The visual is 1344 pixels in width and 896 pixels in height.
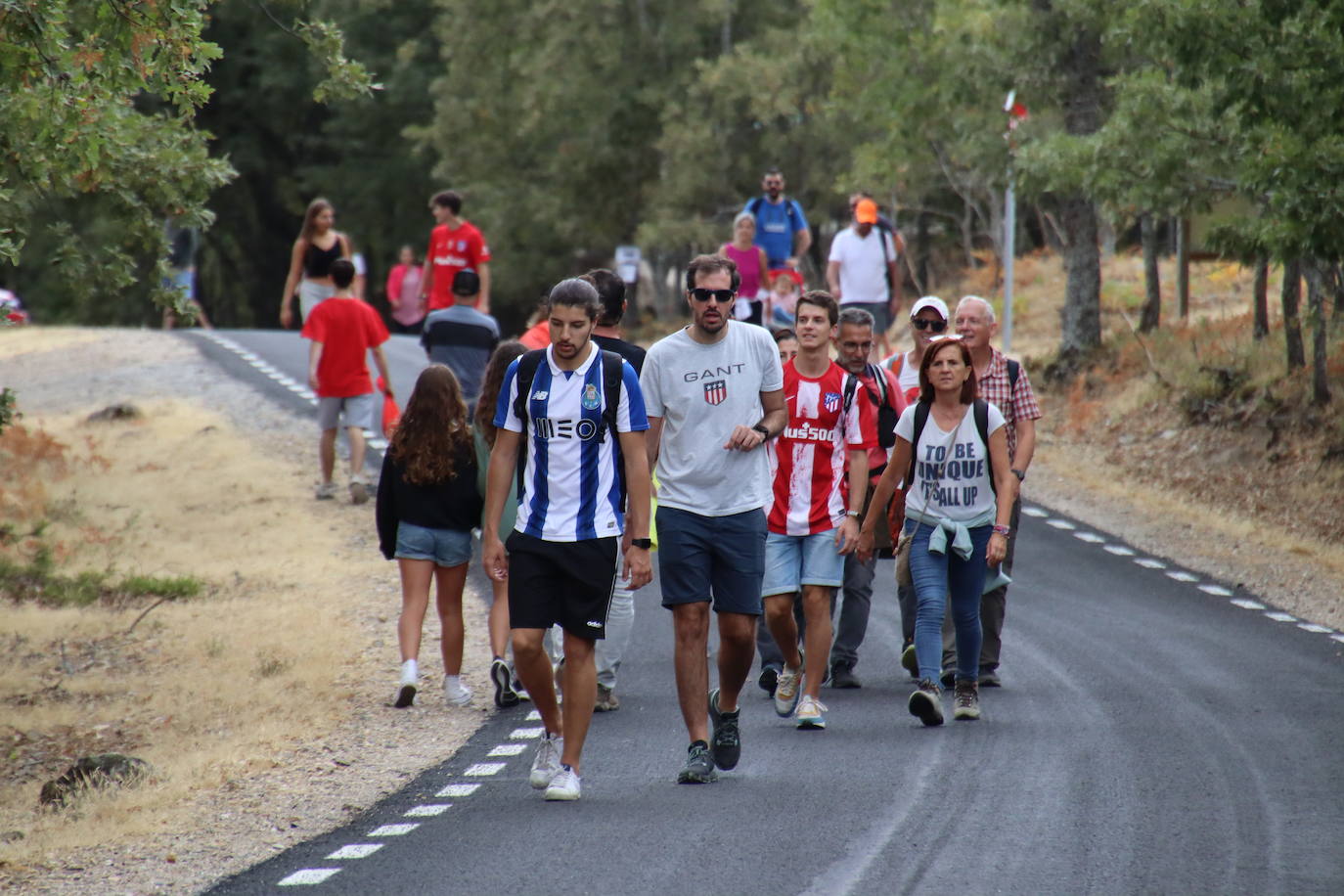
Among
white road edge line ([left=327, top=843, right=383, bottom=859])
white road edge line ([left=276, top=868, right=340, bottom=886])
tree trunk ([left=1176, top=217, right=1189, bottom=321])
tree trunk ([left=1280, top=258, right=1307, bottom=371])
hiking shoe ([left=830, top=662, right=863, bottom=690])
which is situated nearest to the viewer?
white road edge line ([left=276, top=868, right=340, bottom=886])

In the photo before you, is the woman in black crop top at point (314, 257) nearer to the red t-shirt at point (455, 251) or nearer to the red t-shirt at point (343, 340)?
the red t-shirt at point (343, 340)

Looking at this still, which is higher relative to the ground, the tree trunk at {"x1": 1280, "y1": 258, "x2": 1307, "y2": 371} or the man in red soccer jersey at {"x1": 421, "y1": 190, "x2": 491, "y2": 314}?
the man in red soccer jersey at {"x1": 421, "y1": 190, "x2": 491, "y2": 314}

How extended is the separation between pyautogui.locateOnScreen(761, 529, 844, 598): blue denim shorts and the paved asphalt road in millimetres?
727

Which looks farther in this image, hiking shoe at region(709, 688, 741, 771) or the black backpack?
hiking shoe at region(709, 688, 741, 771)

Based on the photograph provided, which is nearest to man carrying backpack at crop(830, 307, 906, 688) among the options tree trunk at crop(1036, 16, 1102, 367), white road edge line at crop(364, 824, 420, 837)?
white road edge line at crop(364, 824, 420, 837)

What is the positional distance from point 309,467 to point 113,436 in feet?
12.3

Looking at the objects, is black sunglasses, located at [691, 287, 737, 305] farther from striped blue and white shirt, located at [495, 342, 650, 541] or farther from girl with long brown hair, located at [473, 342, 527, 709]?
girl with long brown hair, located at [473, 342, 527, 709]

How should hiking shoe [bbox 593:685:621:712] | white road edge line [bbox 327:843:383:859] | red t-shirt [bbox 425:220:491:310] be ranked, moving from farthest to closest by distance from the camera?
red t-shirt [bbox 425:220:491:310]
hiking shoe [bbox 593:685:621:712]
white road edge line [bbox 327:843:383:859]

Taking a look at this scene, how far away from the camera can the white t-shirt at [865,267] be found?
16.7 meters

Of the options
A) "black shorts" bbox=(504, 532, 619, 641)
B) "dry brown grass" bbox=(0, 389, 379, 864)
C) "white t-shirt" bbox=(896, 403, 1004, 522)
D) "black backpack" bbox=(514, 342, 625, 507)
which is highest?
"black backpack" bbox=(514, 342, 625, 507)

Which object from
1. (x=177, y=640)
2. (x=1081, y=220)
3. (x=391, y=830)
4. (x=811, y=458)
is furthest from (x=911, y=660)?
(x=1081, y=220)

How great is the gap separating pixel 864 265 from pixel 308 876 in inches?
442

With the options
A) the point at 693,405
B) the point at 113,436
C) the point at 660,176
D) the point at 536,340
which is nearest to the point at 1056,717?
the point at 693,405

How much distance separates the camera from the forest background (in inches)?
421
